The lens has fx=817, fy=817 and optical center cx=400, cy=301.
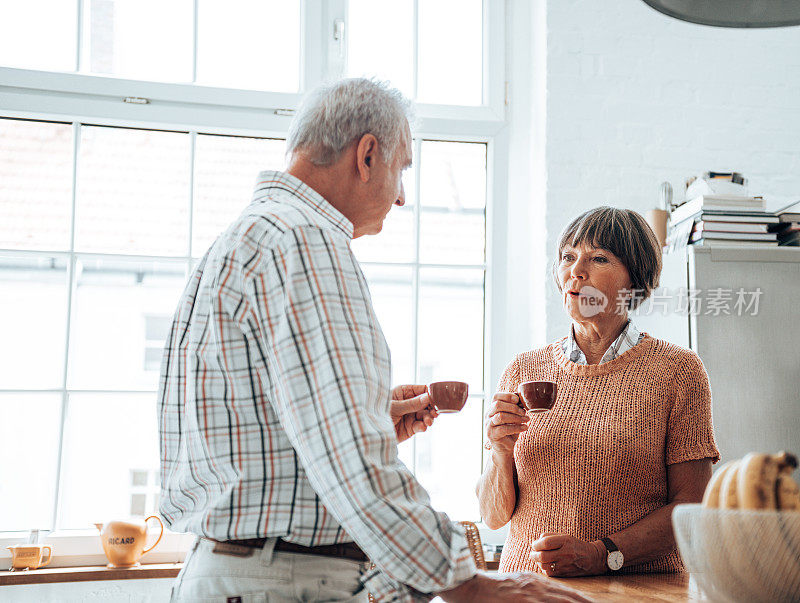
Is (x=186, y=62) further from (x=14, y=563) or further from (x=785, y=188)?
(x=785, y=188)

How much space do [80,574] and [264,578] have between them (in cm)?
202

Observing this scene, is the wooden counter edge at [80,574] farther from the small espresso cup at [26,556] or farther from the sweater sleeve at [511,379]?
the sweater sleeve at [511,379]

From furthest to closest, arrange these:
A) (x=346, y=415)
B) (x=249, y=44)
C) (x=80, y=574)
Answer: (x=249, y=44) → (x=80, y=574) → (x=346, y=415)

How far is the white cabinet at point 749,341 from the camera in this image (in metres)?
2.70

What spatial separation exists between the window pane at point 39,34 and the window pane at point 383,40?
1.14 meters

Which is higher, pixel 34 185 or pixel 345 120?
pixel 34 185

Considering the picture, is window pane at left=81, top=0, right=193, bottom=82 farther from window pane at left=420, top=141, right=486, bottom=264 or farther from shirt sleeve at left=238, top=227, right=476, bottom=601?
shirt sleeve at left=238, top=227, right=476, bottom=601

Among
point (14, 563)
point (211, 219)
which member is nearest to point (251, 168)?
point (211, 219)

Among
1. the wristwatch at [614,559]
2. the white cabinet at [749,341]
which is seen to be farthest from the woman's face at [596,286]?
the white cabinet at [749,341]

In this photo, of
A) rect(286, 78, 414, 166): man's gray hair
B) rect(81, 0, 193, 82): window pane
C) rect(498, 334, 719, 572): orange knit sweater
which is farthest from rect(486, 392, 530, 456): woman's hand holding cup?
rect(81, 0, 193, 82): window pane

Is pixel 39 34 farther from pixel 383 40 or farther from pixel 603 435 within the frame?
pixel 603 435

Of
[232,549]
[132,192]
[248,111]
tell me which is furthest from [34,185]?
[232,549]

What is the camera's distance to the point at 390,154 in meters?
1.38

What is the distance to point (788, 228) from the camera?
9.39 ft
